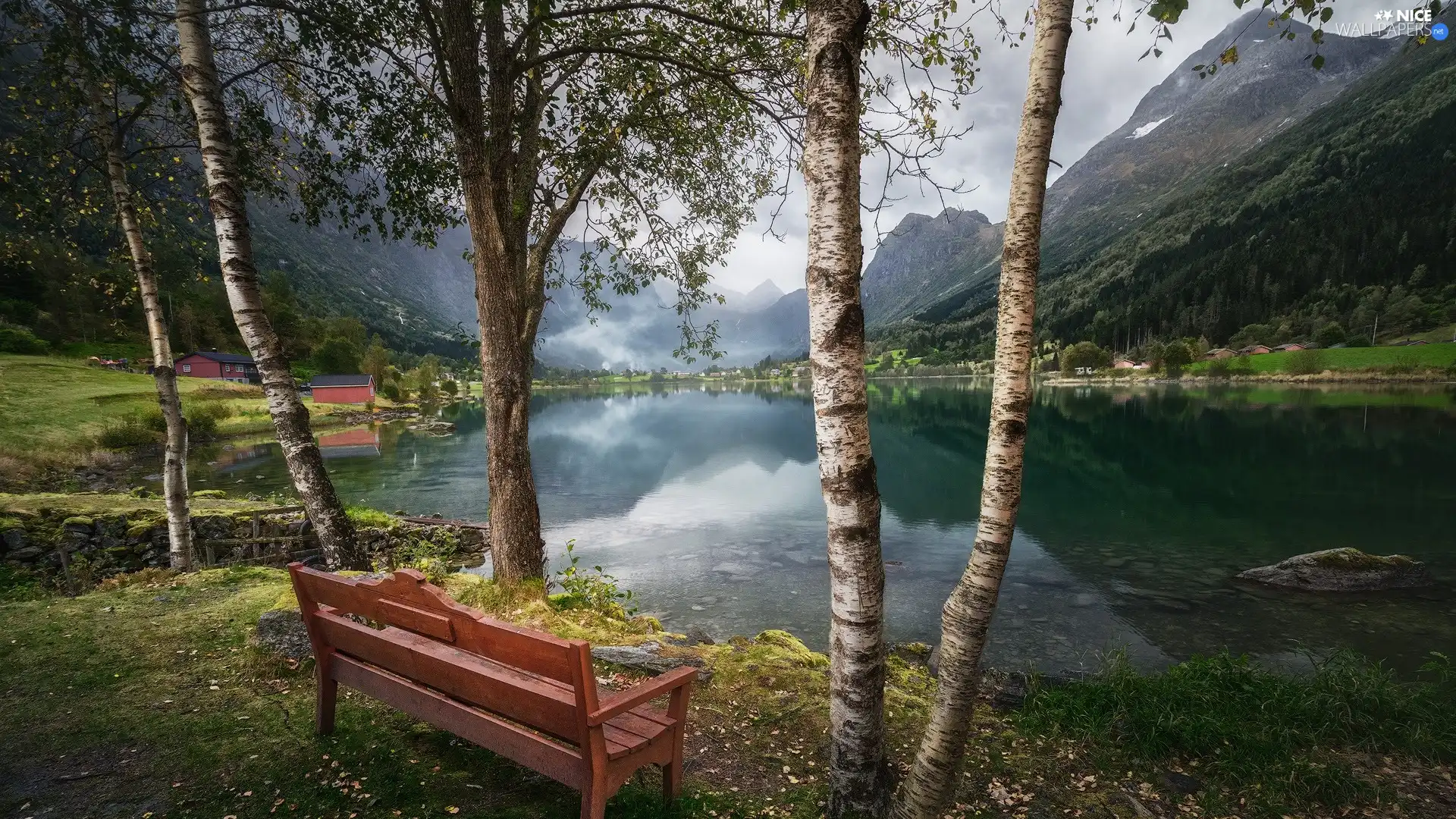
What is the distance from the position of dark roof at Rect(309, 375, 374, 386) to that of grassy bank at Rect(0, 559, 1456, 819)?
95667mm

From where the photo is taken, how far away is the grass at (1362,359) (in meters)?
90.8

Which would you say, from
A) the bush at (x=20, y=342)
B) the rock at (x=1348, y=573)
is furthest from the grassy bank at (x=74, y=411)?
the rock at (x=1348, y=573)

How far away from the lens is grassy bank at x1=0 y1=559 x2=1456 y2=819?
4133 millimetres

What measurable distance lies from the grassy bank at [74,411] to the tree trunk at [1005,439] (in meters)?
38.5

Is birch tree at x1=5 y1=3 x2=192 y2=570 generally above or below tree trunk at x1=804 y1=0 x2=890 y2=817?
above

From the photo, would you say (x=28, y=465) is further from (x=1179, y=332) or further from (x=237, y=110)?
(x=1179, y=332)

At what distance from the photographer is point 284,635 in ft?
20.5

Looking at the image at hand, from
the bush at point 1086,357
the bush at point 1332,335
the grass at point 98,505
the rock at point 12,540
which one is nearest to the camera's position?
the rock at point 12,540

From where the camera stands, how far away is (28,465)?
26.8m

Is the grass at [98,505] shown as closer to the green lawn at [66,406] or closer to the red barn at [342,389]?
the green lawn at [66,406]

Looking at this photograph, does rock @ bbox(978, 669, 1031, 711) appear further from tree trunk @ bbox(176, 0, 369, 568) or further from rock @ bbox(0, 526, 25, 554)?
rock @ bbox(0, 526, 25, 554)

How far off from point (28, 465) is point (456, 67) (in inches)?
1372

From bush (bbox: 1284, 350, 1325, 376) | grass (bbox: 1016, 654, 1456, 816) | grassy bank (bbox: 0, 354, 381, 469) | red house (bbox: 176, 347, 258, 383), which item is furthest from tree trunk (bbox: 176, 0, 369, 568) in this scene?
bush (bbox: 1284, 350, 1325, 376)

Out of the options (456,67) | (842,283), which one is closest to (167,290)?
(456,67)
